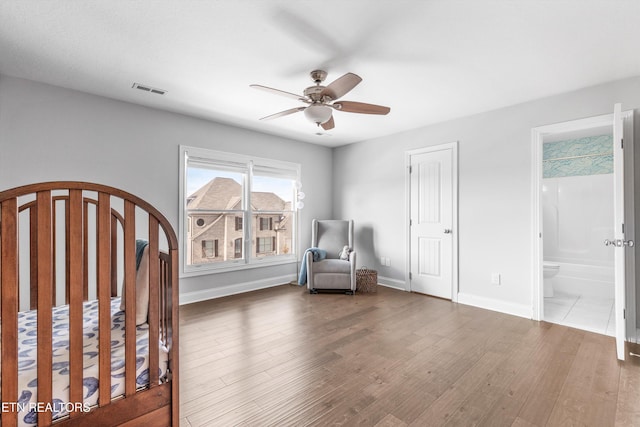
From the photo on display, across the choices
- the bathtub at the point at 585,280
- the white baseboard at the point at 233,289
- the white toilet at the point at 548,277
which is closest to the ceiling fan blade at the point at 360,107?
the white baseboard at the point at 233,289

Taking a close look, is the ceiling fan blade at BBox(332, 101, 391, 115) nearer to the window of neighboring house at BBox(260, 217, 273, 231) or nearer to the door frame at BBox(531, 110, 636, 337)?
the door frame at BBox(531, 110, 636, 337)

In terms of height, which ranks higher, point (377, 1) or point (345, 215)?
point (377, 1)

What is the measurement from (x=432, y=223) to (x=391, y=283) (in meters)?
1.18

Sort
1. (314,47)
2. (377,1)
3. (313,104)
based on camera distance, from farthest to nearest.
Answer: (313,104)
(314,47)
(377,1)

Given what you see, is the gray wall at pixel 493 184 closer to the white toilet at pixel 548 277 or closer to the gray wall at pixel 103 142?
the white toilet at pixel 548 277

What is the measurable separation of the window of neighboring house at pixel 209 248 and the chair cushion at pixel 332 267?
1402 millimetres

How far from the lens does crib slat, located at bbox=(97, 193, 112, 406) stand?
119 centimetres

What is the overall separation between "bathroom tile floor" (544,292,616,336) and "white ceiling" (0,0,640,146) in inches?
95.7

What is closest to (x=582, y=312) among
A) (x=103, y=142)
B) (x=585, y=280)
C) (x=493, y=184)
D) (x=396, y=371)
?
→ (x=585, y=280)

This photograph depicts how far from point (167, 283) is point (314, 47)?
1936mm

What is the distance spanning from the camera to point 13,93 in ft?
8.95

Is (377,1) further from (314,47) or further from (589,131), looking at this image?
(589,131)

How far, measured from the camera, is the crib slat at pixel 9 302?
103cm

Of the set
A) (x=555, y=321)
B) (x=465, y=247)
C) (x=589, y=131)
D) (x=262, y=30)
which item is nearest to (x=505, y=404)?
(x=555, y=321)
